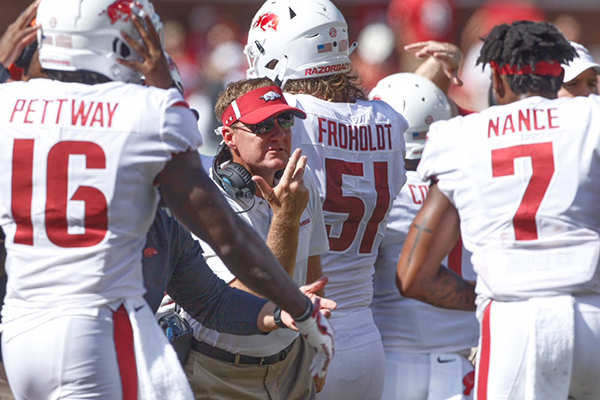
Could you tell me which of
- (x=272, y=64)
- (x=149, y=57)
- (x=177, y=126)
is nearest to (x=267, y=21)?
(x=272, y=64)

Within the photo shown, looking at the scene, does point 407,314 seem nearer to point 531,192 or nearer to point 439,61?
point 531,192

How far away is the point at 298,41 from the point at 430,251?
1587 millimetres

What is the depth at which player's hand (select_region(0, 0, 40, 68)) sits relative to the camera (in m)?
2.90

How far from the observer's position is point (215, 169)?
3.67m

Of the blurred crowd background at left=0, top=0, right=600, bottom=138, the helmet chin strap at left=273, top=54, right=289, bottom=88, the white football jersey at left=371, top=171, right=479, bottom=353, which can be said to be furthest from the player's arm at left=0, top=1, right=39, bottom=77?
the blurred crowd background at left=0, top=0, right=600, bottom=138

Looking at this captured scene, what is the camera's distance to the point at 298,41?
4.63m

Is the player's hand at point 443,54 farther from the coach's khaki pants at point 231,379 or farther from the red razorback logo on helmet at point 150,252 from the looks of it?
the red razorback logo on helmet at point 150,252

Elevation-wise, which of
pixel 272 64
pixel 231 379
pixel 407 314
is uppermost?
pixel 272 64

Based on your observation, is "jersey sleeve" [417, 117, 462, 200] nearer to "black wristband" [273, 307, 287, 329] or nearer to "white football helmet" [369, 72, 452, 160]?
"black wristband" [273, 307, 287, 329]

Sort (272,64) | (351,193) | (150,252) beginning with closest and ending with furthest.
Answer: (150,252) < (351,193) < (272,64)

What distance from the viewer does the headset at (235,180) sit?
3531 millimetres

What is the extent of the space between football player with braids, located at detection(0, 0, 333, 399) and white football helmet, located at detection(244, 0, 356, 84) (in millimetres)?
1982

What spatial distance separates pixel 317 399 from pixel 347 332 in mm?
332

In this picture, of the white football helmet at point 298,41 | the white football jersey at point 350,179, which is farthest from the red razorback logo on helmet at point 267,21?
the white football jersey at point 350,179
